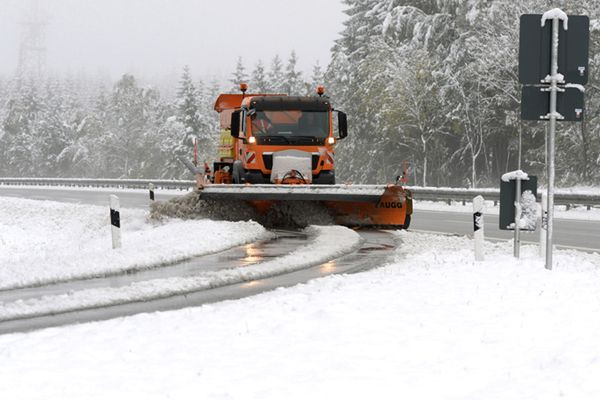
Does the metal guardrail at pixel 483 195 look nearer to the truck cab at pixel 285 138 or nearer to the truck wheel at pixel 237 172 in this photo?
the truck cab at pixel 285 138

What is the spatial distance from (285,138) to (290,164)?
59 centimetres

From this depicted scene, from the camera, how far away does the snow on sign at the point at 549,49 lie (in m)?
9.52

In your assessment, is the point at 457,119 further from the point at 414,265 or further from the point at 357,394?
the point at 357,394

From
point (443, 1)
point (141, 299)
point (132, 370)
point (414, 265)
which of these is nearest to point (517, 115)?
point (443, 1)

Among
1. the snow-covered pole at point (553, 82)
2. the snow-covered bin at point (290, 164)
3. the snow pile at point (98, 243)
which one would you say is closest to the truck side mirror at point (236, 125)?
the snow-covered bin at point (290, 164)

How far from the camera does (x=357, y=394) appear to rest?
5.09m

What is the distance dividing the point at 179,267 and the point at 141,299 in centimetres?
250

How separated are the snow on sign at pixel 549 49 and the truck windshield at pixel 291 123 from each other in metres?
8.53

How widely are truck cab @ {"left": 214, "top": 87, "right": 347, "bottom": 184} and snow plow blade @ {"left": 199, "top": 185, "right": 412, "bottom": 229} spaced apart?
69 centimetres

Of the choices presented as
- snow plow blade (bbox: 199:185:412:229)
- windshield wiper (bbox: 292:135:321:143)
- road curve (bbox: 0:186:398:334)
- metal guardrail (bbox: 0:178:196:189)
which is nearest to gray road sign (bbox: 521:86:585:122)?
road curve (bbox: 0:186:398:334)

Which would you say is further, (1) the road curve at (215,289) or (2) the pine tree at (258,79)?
(2) the pine tree at (258,79)

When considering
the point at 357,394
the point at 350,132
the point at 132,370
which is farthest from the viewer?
the point at 350,132

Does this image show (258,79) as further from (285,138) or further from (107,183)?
(285,138)

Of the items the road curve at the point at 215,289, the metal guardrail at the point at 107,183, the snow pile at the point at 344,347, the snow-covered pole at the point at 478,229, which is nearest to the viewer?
the snow pile at the point at 344,347
